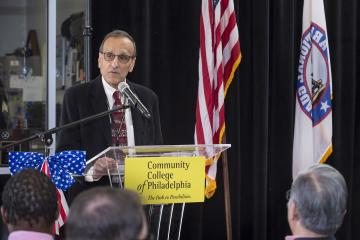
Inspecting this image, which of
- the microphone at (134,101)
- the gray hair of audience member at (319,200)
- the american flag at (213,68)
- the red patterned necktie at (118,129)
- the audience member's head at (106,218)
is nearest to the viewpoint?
the audience member's head at (106,218)

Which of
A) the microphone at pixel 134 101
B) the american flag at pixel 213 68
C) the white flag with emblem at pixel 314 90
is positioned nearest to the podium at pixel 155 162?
the microphone at pixel 134 101

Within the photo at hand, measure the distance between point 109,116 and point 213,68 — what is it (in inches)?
55.3

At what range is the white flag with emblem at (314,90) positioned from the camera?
188 inches

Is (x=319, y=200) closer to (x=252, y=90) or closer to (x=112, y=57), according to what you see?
(x=112, y=57)

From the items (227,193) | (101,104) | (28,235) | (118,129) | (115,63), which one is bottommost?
(227,193)

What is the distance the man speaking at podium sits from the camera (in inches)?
131

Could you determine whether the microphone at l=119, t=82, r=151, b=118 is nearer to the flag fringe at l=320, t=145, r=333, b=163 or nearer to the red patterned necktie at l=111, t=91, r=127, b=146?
the red patterned necktie at l=111, t=91, r=127, b=146

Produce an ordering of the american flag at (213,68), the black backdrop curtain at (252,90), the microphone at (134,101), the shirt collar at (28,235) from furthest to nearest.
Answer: the black backdrop curtain at (252,90) < the american flag at (213,68) < the microphone at (134,101) < the shirt collar at (28,235)

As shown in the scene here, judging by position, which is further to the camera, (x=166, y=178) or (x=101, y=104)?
(x=101, y=104)

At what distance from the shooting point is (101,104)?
3.41m

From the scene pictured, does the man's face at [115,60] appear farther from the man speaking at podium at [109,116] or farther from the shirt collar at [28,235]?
the shirt collar at [28,235]

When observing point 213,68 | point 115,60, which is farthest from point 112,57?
point 213,68

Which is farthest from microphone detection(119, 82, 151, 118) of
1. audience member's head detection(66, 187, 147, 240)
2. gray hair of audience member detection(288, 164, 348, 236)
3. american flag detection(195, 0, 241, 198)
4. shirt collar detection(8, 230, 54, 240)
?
american flag detection(195, 0, 241, 198)

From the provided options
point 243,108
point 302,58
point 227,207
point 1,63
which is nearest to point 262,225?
point 227,207
